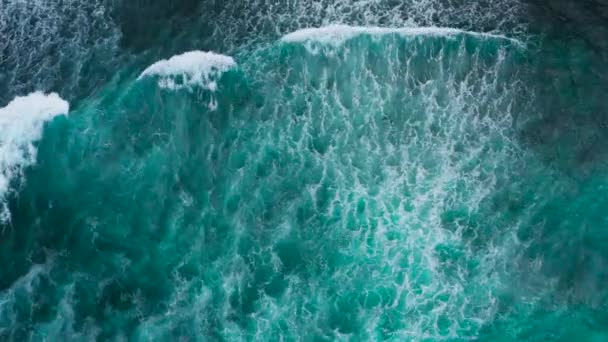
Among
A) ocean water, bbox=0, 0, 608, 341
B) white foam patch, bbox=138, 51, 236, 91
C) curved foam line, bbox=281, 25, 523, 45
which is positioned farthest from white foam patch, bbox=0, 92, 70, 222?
curved foam line, bbox=281, 25, 523, 45

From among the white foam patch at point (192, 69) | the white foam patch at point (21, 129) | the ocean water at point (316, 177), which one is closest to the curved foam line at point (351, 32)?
the ocean water at point (316, 177)

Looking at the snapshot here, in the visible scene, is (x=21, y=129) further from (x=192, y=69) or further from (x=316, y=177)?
(x=316, y=177)

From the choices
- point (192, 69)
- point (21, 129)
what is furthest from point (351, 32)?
point (21, 129)

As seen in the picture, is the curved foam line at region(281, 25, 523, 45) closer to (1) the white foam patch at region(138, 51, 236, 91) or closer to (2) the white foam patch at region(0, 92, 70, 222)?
(1) the white foam patch at region(138, 51, 236, 91)

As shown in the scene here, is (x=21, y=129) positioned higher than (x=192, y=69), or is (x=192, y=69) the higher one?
(x=192, y=69)

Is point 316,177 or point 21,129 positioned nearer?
point 316,177

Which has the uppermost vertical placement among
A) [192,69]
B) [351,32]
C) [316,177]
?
[351,32]

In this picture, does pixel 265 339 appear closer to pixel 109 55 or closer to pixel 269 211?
pixel 269 211
